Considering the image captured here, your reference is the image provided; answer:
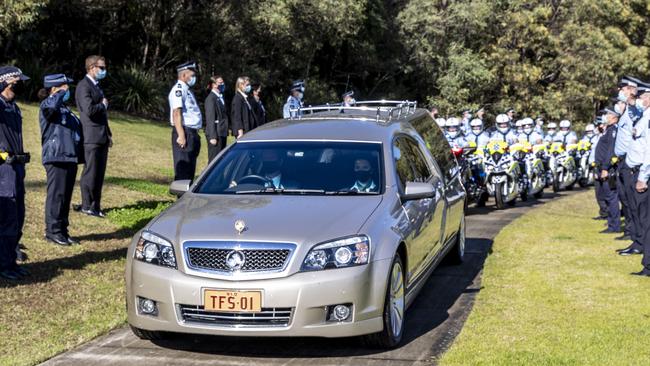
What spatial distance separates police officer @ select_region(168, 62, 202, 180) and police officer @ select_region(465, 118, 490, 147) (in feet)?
25.1

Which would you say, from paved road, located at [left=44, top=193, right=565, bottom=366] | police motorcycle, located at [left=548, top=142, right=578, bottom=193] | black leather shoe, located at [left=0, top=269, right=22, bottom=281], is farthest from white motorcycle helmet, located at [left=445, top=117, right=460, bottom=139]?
black leather shoe, located at [left=0, top=269, right=22, bottom=281]

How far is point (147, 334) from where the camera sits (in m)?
7.36

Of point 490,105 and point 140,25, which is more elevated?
point 140,25

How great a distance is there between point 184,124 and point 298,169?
4.95m

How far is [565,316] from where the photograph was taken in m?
8.36

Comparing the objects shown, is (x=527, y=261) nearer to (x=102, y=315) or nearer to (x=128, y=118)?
(x=102, y=315)

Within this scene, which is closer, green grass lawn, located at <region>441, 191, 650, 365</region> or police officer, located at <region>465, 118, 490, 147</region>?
green grass lawn, located at <region>441, 191, 650, 365</region>

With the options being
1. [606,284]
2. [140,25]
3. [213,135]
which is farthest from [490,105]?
[606,284]

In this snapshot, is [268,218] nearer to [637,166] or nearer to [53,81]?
[53,81]

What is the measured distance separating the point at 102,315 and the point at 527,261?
5244 mm

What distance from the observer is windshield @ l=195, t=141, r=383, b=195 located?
807cm

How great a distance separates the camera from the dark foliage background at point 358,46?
104 ft

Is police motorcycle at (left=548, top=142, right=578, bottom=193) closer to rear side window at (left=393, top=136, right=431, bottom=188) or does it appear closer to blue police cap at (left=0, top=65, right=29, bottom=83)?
rear side window at (left=393, top=136, right=431, bottom=188)

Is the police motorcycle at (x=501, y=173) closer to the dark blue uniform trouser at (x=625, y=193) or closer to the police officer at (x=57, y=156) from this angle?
the dark blue uniform trouser at (x=625, y=193)
